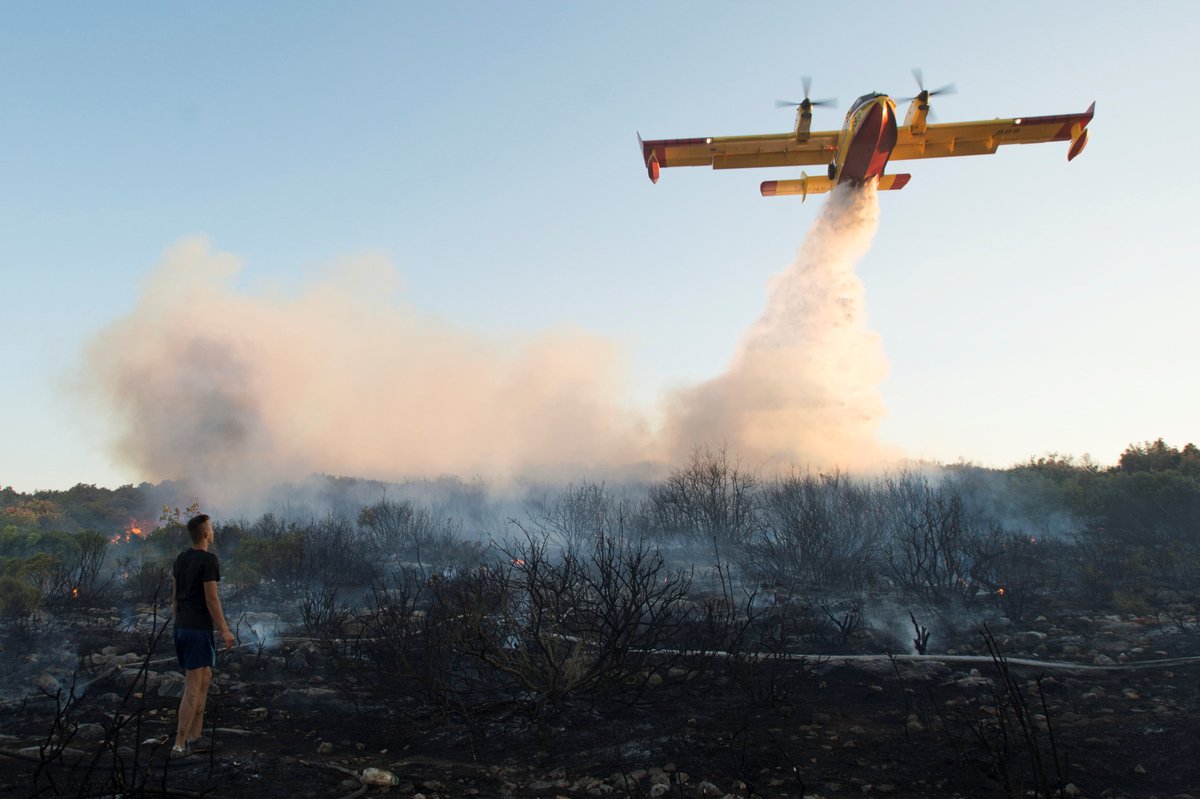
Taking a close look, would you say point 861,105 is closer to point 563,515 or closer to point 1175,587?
point 1175,587

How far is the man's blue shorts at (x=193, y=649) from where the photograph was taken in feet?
16.6

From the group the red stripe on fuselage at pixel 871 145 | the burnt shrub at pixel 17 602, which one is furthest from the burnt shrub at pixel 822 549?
the burnt shrub at pixel 17 602

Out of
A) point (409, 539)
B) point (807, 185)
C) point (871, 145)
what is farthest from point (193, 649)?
point (807, 185)

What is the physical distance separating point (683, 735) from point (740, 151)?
1864 centimetres

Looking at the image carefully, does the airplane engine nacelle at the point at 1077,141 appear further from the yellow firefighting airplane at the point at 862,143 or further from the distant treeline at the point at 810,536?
the distant treeline at the point at 810,536

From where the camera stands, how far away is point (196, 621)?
5180 mm

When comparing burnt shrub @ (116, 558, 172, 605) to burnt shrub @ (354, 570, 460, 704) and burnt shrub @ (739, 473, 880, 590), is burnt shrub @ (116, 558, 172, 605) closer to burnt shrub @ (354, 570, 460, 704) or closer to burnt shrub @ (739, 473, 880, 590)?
burnt shrub @ (354, 570, 460, 704)

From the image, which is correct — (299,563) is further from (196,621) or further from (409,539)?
(196,621)

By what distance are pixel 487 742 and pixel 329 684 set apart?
307 cm

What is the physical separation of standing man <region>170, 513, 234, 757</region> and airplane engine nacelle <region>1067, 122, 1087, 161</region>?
23.3 metres

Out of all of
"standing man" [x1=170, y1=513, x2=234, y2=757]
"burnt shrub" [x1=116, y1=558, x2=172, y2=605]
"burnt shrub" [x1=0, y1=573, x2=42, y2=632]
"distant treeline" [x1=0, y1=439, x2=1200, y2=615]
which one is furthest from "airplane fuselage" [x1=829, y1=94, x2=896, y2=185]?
"burnt shrub" [x1=0, y1=573, x2=42, y2=632]

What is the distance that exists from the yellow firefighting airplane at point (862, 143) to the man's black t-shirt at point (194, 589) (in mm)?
17429

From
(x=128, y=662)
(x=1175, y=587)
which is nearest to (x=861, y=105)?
(x=1175, y=587)

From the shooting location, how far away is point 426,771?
466cm
